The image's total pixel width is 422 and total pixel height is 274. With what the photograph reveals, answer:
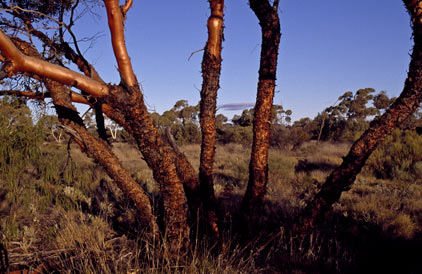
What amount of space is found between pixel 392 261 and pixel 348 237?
0.90 metres

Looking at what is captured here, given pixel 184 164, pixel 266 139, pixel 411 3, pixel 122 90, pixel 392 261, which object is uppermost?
pixel 411 3

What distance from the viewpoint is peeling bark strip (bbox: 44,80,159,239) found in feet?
12.1

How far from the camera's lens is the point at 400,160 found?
1019cm

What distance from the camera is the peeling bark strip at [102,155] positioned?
3.69 meters

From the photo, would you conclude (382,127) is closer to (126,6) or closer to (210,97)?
(210,97)

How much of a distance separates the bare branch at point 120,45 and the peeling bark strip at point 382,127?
2635 mm

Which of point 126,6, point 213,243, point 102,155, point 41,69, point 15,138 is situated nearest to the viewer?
point 41,69

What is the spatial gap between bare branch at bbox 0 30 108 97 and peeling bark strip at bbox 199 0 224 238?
1.35 m

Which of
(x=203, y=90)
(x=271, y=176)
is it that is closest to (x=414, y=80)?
(x=203, y=90)

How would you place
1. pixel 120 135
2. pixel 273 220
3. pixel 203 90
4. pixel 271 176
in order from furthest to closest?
pixel 120 135
pixel 271 176
pixel 273 220
pixel 203 90

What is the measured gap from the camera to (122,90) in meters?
3.01

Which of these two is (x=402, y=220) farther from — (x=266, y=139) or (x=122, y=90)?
(x=122, y=90)

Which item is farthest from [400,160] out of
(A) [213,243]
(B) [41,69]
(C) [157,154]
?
(B) [41,69]

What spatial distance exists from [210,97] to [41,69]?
1.94 meters
